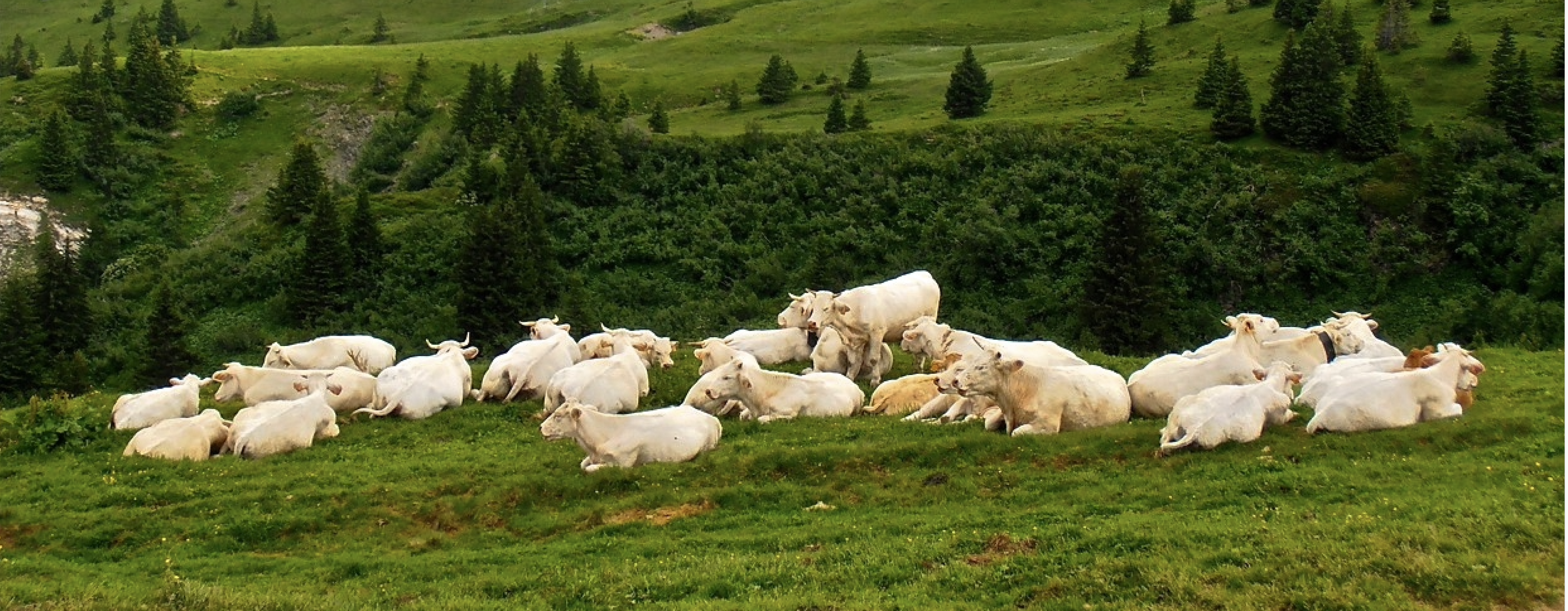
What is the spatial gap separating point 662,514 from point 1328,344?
14.0 m

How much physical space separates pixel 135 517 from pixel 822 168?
5414 cm

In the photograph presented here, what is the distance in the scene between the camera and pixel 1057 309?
5272 cm

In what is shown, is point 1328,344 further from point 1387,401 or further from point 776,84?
point 776,84

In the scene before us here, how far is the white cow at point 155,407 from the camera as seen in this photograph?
66.0 feet

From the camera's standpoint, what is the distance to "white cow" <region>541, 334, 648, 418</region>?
67.4 feet

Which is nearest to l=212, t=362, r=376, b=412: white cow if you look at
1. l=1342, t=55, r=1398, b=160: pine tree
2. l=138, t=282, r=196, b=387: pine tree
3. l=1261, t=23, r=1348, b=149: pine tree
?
l=138, t=282, r=196, b=387: pine tree

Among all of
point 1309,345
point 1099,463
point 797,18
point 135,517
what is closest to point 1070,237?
point 1309,345

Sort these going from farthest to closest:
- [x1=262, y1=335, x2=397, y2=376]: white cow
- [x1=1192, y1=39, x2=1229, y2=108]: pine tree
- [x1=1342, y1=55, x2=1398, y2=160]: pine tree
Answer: [x1=1192, y1=39, x2=1229, y2=108]: pine tree
[x1=1342, y1=55, x2=1398, y2=160]: pine tree
[x1=262, y1=335, x2=397, y2=376]: white cow

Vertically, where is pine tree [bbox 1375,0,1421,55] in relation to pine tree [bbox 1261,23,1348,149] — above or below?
above

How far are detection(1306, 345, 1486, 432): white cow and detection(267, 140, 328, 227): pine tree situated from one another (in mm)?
63947

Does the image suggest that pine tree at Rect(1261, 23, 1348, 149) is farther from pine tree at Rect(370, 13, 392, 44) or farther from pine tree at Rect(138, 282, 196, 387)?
pine tree at Rect(370, 13, 392, 44)

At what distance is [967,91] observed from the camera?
243ft

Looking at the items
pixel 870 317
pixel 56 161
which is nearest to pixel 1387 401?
pixel 870 317

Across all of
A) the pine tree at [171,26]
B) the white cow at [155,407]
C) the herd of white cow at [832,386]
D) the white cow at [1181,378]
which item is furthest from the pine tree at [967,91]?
the pine tree at [171,26]
